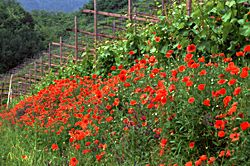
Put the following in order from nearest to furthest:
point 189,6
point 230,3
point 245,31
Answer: point 245,31, point 230,3, point 189,6

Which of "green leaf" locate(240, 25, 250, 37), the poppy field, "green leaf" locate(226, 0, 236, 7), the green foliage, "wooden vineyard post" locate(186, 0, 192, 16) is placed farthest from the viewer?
the green foliage

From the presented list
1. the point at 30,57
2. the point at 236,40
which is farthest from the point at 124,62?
the point at 30,57

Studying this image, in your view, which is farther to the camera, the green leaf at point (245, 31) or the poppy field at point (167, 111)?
the green leaf at point (245, 31)

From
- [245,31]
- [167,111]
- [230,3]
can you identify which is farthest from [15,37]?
[167,111]

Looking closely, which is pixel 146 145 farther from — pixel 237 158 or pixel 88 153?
pixel 237 158

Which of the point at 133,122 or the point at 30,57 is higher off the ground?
the point at 133,122

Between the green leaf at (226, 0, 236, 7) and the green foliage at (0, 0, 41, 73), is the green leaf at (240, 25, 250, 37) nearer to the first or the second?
the green leaf at (226, 0, 236, 7)

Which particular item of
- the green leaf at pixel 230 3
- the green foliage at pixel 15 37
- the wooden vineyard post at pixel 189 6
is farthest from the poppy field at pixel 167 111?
the green foliage at pixel 15 37

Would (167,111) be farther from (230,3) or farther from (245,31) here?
(230,3)

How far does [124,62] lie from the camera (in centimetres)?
674

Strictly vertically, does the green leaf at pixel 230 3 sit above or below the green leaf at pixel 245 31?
above

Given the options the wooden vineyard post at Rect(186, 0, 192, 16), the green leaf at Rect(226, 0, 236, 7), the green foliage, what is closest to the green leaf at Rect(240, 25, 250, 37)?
the green leaf at Rect(226, 0, 236, 7)

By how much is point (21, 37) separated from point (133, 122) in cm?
2667

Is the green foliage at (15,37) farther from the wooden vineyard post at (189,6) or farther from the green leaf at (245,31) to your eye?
the green leaf at (245,31)
